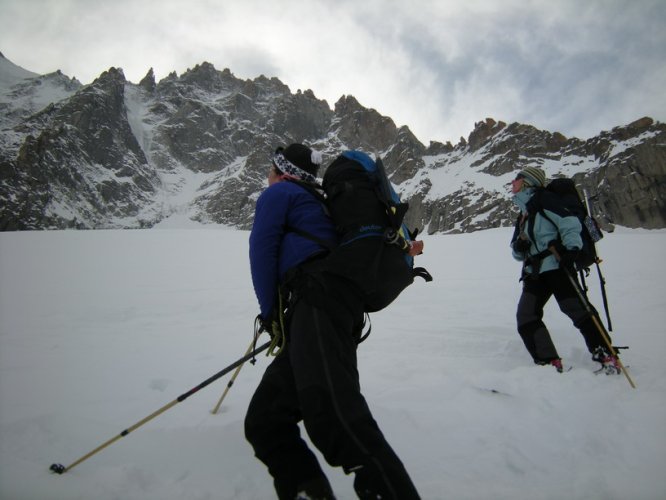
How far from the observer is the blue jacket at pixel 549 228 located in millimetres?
3918

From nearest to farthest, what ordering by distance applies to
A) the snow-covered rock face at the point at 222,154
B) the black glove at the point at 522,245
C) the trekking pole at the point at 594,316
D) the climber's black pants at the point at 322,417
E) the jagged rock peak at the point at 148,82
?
the climber's black pants at the point at 322,417
the trekking pole at the point at 594,316
the black glove at the point at 522,245
the snow-covered rock face at the point at 222,154
the jagged rock peak at the point at 148,82

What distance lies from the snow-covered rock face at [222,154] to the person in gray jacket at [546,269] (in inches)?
3080

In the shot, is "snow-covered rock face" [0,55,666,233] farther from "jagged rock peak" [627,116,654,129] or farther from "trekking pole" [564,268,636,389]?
"trekking pole" [564,268,636,389]

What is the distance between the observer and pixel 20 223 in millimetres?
103375

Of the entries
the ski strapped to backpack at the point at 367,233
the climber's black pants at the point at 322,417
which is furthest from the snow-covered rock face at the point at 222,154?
the climber's black pants at the point at 322,417

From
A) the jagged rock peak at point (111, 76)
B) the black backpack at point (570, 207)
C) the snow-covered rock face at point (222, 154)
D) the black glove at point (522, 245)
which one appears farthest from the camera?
the jagged rock peak at point (111, 76)

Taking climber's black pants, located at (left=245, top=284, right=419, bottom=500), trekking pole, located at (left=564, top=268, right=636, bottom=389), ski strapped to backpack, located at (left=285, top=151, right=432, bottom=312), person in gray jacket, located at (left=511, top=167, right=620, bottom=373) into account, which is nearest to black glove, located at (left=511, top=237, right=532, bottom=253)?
person in gray jacket, located at (left=511, top=167, right=620, bottom=373)

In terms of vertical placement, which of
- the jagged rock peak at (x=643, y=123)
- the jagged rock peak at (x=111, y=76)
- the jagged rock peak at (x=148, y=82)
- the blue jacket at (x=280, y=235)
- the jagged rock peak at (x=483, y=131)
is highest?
the jagged rock peak at (x=148, y=82)

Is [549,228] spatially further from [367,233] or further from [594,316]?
[367,233]

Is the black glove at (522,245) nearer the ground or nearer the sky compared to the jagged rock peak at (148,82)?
nearer the ground

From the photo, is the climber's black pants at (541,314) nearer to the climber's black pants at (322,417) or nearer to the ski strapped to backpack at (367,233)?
the ski strapped to backpack at (367,233)

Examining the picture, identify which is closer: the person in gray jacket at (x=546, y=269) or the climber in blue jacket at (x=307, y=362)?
the climber in blue jacket at (x=307, y=362)

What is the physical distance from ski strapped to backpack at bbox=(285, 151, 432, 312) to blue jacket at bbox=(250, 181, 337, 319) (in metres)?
0.06


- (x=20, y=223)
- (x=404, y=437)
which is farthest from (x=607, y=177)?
(x=20, y=223)
